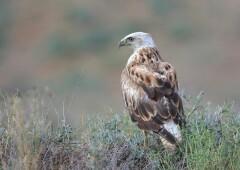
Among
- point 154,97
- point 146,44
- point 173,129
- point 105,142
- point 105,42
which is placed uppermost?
point 105,42

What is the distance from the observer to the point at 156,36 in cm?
2734

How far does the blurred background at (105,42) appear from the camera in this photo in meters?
24.1

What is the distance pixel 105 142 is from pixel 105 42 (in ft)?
59.3

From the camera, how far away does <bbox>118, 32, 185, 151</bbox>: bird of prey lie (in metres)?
9.48

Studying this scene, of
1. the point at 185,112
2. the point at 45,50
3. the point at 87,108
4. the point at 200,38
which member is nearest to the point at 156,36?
the point at 200,38

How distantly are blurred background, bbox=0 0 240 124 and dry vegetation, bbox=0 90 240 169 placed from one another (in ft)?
39.8

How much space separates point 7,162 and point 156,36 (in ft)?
60.3

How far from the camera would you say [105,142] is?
31.3 feet

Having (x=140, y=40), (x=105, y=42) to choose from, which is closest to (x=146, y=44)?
(x=140, y=40)

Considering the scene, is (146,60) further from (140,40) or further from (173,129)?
(173,129)

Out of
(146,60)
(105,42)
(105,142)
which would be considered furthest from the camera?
(105,42)

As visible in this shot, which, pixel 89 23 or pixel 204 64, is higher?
pixel 89 23

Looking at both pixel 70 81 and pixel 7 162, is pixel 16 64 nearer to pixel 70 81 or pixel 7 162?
pixel 70 81

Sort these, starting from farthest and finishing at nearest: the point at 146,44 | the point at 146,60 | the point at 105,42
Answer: the point at 105,42
the point at 146,44
the point at 146,60
